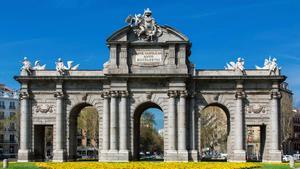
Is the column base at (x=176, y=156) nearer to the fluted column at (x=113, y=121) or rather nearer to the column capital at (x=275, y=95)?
the fluted column at (x=113, y=121)

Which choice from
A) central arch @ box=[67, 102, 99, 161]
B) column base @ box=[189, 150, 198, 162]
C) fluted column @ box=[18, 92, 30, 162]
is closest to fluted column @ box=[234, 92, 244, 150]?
column base @ box=[189, 150, 198, 162]

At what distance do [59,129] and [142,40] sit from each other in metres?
13.9

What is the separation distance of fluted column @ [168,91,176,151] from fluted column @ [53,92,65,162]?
40.3 ft

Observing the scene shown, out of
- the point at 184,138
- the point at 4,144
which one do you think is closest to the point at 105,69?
the point at 184,138

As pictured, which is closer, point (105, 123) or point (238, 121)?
point (238, 121)

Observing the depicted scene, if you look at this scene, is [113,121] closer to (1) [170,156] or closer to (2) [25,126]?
(1) [170,156]

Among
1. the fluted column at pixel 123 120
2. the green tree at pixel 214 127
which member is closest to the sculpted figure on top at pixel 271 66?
the fluted column at pixel 123 120

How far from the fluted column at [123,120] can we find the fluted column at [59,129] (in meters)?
6.93

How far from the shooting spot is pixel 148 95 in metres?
67.6

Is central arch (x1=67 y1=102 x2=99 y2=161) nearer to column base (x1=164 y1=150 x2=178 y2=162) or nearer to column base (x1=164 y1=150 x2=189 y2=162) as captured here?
column base (x1=164 y1=150 x2=178 y2=162)

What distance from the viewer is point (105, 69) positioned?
68.1 metres

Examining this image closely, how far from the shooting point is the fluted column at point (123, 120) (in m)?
Result: 66.6

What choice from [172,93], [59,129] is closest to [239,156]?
[172,93]

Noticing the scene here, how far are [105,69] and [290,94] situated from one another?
83049 mm
